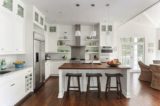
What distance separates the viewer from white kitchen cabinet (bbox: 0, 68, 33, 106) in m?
3.24

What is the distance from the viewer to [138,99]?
4.57 meters

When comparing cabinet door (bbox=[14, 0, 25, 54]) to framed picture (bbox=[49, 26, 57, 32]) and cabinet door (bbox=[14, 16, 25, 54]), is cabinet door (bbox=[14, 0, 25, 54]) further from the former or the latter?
framed picture (bbox=[49, 26, 57, 32])

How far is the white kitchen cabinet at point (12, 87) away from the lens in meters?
3.24

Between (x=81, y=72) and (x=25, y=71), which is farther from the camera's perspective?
(x=81, y=72)

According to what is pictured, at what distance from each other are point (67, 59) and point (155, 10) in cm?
532

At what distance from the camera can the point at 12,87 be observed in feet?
12.0

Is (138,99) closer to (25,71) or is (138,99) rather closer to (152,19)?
(25,71)

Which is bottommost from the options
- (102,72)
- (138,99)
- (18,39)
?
(138,99)

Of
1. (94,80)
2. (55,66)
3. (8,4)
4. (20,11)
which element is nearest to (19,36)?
(20,11)

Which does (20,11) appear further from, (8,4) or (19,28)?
(8,4)

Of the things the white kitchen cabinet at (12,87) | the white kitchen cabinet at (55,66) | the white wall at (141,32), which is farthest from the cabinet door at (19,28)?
the white wall at (141,32)

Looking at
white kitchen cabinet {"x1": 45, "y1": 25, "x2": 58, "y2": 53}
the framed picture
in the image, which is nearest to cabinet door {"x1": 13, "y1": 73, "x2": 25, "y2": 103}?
white kitchen cabinet {"x1": 45, "y1": 25, "x2": 58, "y2": 53}

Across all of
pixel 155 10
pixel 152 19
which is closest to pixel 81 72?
pixel 155 10

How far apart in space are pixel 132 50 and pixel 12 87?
8.24 metres
